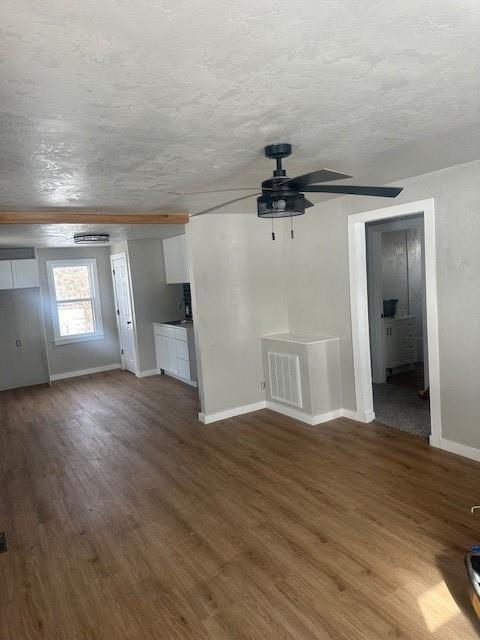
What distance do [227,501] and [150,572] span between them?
2.83ft

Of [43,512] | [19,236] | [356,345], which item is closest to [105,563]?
[43,512]

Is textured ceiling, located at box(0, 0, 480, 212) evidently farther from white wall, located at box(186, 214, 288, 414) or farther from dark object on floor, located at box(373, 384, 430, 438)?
dark object on floor, located at box(373, 384, 430, 438)

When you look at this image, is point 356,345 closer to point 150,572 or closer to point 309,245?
point 309,245

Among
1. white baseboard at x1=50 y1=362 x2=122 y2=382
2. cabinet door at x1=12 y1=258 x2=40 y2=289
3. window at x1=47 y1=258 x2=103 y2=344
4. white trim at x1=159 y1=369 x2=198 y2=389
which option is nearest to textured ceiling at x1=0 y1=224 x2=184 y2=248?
cabinet door at x1=12 y1=258 x2=40 y2=289

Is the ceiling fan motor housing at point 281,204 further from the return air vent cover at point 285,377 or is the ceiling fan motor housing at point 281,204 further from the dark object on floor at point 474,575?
the return air vent cover at point 285,377

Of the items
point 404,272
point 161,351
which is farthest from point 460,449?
point 161,351

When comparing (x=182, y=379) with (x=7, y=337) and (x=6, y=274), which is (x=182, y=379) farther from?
(x=6, y=274)

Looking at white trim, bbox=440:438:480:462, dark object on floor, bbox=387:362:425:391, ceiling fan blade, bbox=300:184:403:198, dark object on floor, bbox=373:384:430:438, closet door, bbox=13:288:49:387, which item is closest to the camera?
ceiling fan blade, bbox=300:184:403:198

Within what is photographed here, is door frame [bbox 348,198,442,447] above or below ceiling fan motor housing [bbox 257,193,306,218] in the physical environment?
below

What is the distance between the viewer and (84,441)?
15.7 feet

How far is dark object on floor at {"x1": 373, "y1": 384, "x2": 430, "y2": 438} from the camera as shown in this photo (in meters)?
4.38

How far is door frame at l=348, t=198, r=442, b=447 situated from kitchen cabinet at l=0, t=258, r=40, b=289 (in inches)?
203

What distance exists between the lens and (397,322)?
20.8ft

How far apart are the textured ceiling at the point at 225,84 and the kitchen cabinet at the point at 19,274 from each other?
179 inches
